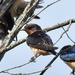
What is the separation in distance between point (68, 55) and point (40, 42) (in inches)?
32.5

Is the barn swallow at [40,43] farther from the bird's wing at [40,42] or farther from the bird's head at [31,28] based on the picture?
the bird's head at [31,28]

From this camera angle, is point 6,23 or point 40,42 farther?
point 6,23

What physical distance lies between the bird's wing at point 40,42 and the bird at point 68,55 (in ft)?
0.91

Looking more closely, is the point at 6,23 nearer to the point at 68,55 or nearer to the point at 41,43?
the point at 41,43

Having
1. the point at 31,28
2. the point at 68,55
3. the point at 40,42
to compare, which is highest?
the point at 68,55

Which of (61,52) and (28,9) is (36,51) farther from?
(28,9)

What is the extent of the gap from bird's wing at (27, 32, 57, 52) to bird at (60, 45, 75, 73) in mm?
278

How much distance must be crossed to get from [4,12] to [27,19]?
3.32 feet

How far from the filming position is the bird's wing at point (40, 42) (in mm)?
6460

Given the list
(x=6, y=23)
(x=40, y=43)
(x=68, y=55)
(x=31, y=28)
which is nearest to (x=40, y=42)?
(x=40, y=43)

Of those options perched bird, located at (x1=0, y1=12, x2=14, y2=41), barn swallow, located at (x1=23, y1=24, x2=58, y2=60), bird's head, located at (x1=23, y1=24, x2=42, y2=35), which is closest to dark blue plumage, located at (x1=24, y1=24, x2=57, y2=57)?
barn swallow, located at (x1=23, y1=24, x2=58, y2=60)

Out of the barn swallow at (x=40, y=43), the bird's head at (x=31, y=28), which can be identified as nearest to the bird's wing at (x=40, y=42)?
the barn swallow at (x=40, y=43)

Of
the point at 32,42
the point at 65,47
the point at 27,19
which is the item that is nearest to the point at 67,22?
the point at 65,47

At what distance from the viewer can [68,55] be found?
6035 mm
